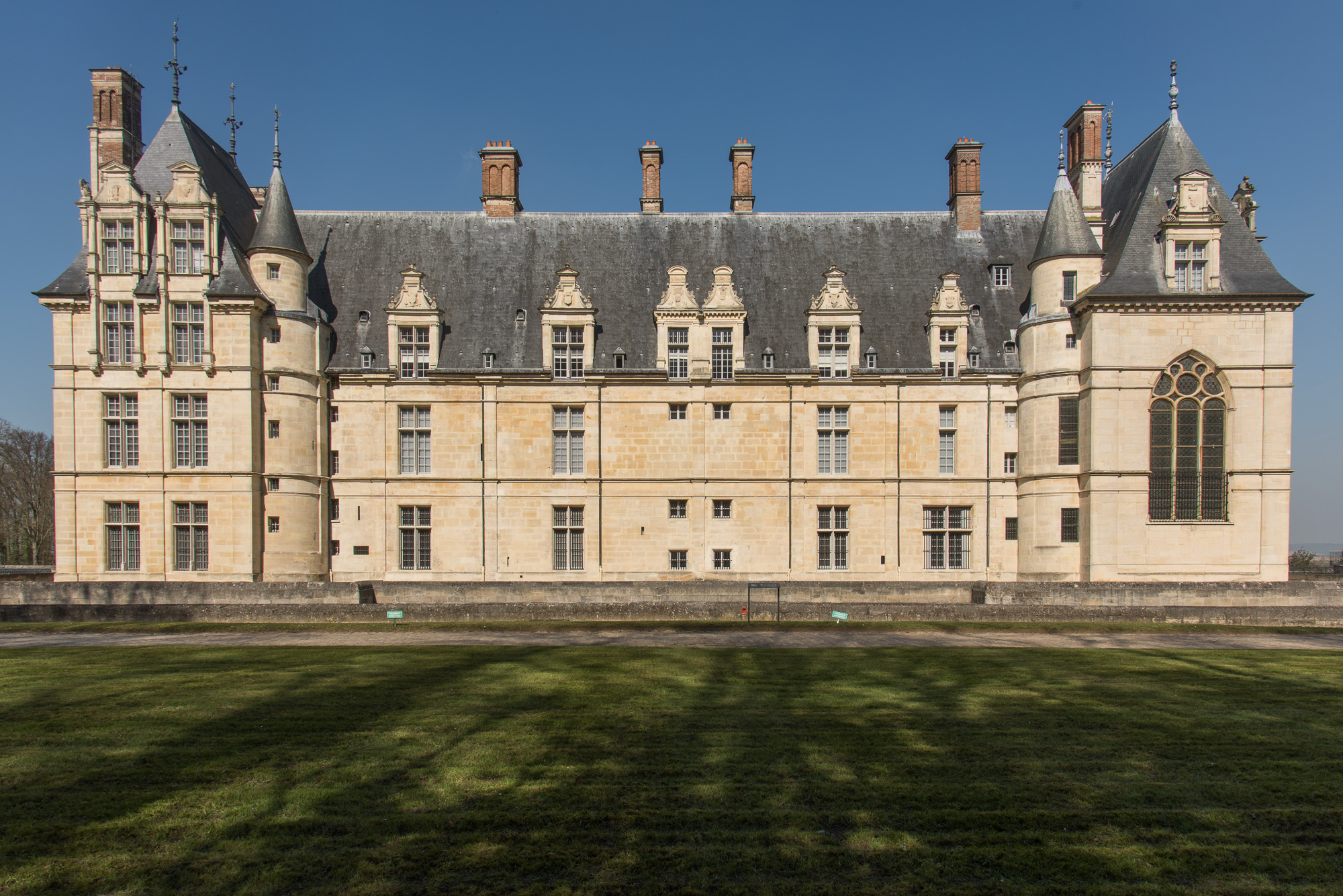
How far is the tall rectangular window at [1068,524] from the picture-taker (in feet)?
78.8

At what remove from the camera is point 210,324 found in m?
23.6

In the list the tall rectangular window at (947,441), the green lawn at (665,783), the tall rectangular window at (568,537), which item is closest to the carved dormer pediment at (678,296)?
the tall rectangular window at (568,537)

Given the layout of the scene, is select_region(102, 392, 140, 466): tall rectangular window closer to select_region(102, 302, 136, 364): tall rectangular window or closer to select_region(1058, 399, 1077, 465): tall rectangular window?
select_region(102, 302, 136, 364): tall rectangular window

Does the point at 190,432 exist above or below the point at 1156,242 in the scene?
below

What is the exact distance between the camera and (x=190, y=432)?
78.3ft

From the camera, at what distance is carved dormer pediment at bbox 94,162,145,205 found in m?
23.3

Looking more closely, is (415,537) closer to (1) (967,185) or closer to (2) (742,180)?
(2) (742,180)

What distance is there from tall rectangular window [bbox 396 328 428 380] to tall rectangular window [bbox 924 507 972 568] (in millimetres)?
18955

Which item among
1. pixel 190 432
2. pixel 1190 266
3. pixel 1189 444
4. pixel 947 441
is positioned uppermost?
pixel 1190 266

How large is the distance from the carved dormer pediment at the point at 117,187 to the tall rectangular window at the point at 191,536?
10.1 m

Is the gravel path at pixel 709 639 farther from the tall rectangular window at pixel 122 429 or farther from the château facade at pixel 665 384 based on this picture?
the tall rectangular window at pixel 122 429

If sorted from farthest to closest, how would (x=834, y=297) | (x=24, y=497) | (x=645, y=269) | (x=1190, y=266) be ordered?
1. (x=24, y=497)
2. (x=645, y=269)
3. (x=834, y=297)
4. (x=1190, y=266)

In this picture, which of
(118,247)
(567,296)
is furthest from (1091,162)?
(118,247)

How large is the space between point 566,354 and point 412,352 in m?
5.55
